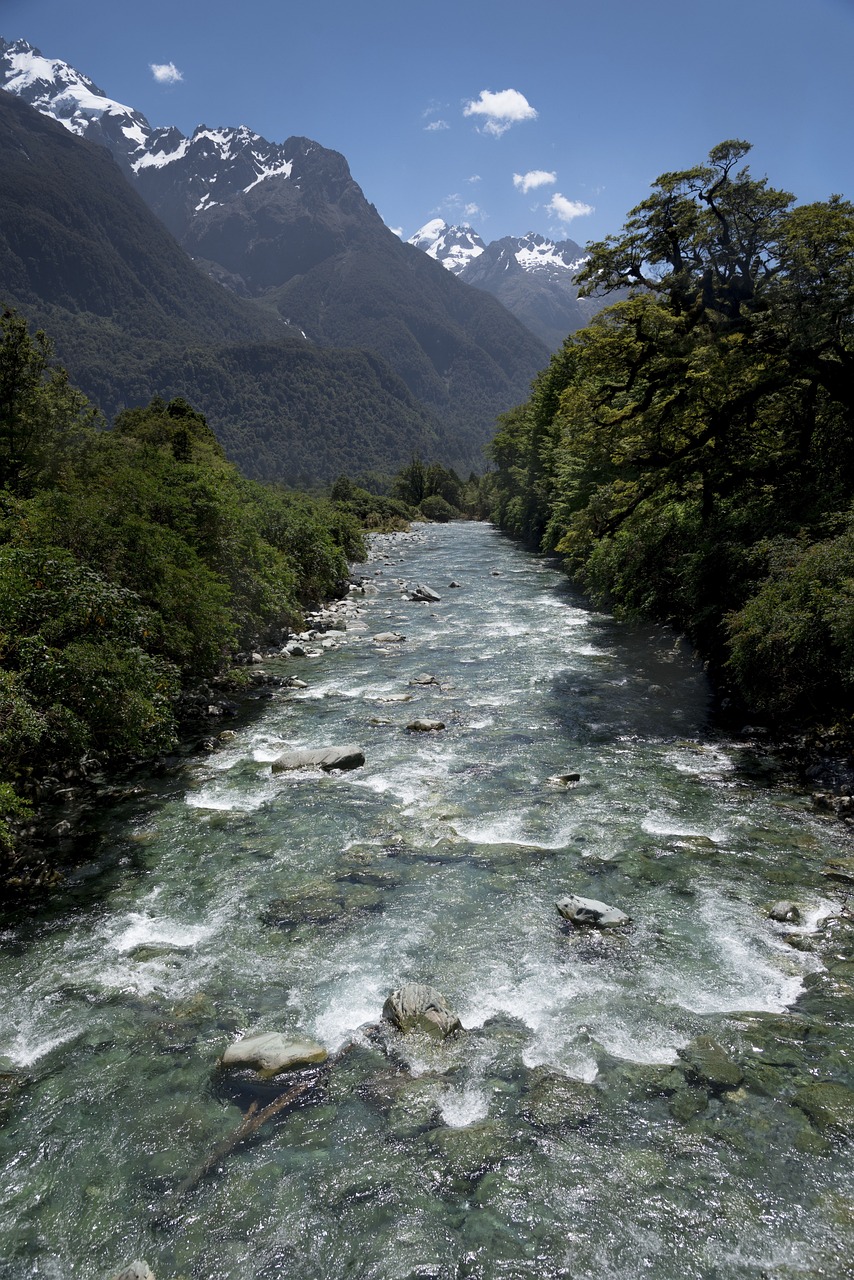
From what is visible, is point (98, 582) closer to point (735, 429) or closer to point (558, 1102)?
point (558, 1102)

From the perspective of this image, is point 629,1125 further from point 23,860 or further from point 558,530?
point 558,530

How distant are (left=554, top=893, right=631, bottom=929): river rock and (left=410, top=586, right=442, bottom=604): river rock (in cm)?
2604

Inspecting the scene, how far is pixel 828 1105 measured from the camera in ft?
20.4

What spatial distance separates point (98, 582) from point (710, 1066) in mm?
12313

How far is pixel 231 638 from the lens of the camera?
17922 millimetres

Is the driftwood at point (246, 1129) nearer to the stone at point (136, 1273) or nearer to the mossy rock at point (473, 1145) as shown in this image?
the stone at point (136, 1273)

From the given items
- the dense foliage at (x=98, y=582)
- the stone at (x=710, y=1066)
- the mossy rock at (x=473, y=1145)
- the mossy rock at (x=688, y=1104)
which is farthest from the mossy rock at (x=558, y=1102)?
the dense foliage at (x=98, y=582)

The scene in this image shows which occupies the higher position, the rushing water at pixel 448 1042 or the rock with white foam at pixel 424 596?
the rock with white foam at pixel 424 596

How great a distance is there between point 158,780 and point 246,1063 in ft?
25.8

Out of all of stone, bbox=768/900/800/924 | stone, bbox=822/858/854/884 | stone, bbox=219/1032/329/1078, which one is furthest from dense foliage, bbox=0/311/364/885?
stone, bbox=822/858/854/884

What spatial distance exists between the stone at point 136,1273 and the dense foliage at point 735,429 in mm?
13175

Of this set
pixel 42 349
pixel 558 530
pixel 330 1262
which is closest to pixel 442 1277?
pixel 330 1262

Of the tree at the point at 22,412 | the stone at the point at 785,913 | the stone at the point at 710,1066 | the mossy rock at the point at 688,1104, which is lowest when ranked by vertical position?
the mossy rock at the point at 688,1104

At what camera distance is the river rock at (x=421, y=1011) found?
715 centimetres
